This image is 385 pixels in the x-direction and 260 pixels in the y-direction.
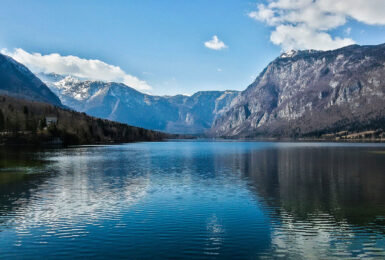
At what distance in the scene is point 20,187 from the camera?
59.3 metres

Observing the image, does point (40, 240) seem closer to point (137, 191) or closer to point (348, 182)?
point (137, 191)

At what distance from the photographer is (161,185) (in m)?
64.1

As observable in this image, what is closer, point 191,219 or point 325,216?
point 191,219

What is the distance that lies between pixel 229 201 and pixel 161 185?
1908 centimetres

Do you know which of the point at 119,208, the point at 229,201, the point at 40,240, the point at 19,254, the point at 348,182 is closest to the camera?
the point at 19,254

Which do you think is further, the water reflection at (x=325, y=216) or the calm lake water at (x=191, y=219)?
the water reflection at (x=325, y=216)

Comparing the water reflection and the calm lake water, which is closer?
the calm lake water

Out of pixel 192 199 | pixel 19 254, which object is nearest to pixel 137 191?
pixel 192 199

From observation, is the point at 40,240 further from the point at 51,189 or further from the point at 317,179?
the point at 317,179

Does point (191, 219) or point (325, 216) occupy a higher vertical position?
point (191, 219)

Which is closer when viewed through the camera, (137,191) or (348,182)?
(137,191)

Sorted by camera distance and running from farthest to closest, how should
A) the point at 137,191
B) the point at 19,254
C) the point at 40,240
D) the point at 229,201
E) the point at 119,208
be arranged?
1. the point at 137,191
2. the point at 229,201
3. the point at 119,208
4. the point at 40,240
5. the point at 19,254

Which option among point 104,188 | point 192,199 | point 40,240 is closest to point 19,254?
point 40,240

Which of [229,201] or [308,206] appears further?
[229,201]
